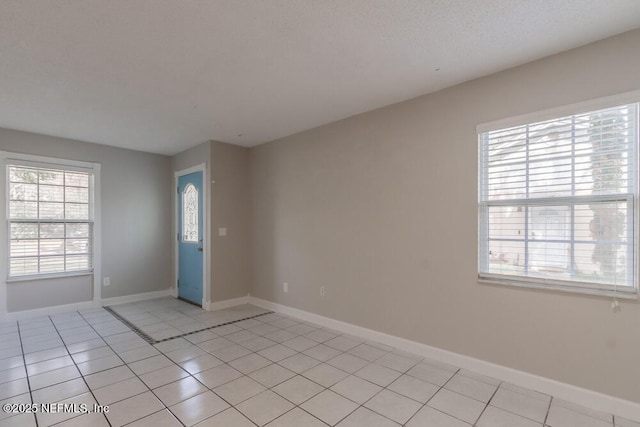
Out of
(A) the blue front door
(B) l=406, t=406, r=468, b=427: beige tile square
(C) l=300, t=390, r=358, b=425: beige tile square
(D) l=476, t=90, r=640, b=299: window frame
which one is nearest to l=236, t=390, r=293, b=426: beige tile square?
(C) l=300, t=390, r=358, b=425: beige tile square

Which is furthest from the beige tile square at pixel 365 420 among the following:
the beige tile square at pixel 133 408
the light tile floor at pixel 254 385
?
the beige tile square at pixel 133 408

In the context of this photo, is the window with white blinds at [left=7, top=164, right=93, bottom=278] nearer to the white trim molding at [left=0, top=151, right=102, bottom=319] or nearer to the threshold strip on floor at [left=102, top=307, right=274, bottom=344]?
the white trim molding at [left=0, top=151, right=102, bottom=319]

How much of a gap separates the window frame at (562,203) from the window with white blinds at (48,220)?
5.22 m

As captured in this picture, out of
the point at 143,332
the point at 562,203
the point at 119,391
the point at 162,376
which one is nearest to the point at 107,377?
the point at 119,391

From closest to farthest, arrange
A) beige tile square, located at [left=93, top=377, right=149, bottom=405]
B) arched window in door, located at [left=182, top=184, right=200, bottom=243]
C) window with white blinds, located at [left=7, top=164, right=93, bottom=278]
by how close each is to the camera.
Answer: beige tile square, located at [left=93, top=377, right=149, bottom=405] < window with white blinds, located at [left=7, top=164, right=93, bottom=278] < arched window in door, located at [left=182, top=184, right=200, bottom=243]

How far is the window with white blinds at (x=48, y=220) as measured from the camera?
4031mm

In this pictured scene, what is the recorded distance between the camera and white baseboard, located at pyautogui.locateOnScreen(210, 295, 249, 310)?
4434 millimetres

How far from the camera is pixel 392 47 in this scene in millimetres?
2166

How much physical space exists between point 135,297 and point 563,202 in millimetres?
5702

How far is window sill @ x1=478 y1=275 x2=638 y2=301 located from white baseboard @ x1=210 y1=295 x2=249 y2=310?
3454 mm

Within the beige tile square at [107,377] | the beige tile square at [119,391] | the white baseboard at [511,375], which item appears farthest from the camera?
the beige tile square at [107,377]

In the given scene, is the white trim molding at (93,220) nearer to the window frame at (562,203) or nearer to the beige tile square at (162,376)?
the beige tile square at (162,376)

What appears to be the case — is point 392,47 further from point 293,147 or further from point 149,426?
point 149,426

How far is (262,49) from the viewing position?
7.16ft
